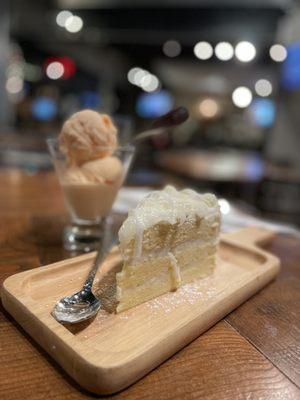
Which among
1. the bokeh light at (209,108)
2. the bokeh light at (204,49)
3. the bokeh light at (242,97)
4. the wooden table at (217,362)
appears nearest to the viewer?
the wooden table at (217,362)

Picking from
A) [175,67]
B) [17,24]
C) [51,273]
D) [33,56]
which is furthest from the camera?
[175,67]

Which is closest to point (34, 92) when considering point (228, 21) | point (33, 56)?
point (33, 56)

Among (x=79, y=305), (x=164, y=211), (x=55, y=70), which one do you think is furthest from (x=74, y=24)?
(x=79, y=305)

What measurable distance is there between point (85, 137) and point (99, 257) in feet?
1.16

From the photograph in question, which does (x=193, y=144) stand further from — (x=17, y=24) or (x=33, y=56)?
(x=17, y=24)

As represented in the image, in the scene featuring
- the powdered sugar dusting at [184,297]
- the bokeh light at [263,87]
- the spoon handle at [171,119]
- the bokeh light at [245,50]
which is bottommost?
the powdered sugar dusting at [184,297]

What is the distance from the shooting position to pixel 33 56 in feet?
30.3

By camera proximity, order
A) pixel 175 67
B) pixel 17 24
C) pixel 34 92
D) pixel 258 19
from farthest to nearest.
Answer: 1. pixel 175 67
2. pixel 34 92
3. pixel 17 24
4. pixel 258 19

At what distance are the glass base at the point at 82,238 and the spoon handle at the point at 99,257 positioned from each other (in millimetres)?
20

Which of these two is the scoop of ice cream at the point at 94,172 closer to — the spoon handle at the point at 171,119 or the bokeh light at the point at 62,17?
the spoon handle at the point at 171,119

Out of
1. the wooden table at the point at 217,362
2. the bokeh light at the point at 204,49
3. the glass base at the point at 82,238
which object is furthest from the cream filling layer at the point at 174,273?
the bokeh light at the point at 204,49

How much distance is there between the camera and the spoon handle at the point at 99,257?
27.1 inches

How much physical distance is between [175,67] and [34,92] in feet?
14.3

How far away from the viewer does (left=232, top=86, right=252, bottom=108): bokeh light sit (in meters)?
10.9
